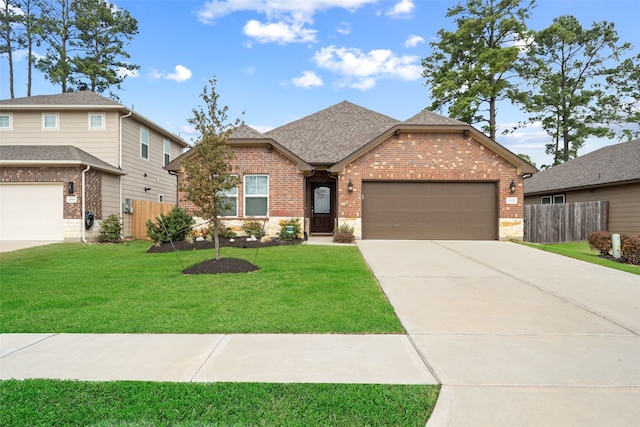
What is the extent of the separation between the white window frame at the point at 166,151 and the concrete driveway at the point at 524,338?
17.0 metres

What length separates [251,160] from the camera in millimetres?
14695

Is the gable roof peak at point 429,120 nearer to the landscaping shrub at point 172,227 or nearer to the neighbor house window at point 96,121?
the landscaping shrub at point 172,227

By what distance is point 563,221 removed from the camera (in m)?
16.2

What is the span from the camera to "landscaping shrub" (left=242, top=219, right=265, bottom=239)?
14180mm

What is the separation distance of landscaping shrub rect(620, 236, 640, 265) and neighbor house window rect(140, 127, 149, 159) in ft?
65.5

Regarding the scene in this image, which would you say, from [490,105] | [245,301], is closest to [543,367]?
[245,301]

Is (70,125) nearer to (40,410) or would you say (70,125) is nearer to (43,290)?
(43,290)

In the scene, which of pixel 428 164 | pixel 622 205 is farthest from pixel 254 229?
pixel 622 205

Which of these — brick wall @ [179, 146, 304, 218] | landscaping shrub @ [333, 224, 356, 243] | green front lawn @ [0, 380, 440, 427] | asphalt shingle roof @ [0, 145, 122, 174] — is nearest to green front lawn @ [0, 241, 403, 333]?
green front lawn @ [0, 380, 440, 427]

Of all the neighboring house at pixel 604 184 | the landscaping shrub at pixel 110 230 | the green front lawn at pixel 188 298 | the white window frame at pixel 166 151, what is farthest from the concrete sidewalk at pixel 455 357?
the white window frame at pixel 166 151

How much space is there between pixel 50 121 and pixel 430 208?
17.3 metres

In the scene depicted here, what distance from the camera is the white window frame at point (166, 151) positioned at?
21828 millimetres

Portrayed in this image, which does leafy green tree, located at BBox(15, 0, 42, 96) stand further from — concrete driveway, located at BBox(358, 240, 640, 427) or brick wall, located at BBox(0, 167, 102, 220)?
concrete driveway, located at BBox(358, 240, 640, 427)

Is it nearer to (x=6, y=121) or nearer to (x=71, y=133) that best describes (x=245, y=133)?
(x=71, y=133)
